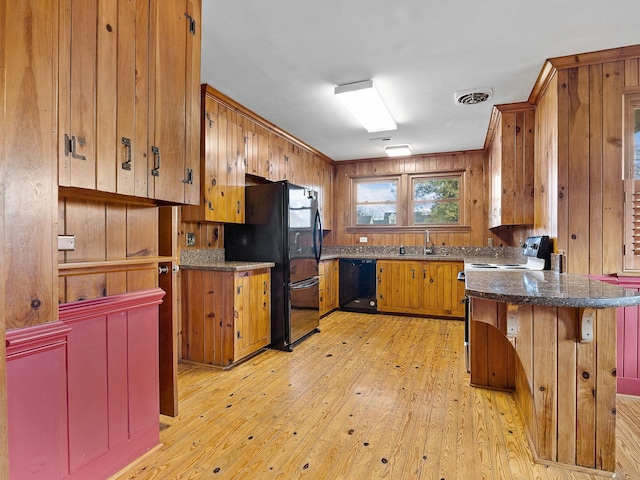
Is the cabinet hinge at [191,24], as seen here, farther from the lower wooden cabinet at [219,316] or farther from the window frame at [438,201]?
the window frame at [438,201]

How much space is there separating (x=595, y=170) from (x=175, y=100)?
2.71 meters

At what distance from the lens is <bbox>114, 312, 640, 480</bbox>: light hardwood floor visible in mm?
1629

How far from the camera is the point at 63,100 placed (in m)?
1.16

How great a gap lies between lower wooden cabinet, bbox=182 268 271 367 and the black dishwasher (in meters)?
2.23

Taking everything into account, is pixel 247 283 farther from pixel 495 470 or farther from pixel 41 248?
pixel 495 470

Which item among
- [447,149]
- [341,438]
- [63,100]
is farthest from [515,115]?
[63,100]

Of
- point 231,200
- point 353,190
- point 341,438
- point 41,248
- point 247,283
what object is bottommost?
point 341,438

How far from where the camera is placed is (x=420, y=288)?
471 centimetres

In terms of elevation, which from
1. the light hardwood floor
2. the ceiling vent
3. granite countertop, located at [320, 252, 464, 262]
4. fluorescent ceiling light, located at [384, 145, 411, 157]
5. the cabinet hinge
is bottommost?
the light hardwood floor

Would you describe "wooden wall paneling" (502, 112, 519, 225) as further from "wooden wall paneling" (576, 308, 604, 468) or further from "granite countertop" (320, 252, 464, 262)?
"wooden wall paneling" (576, 308, 604, 468)

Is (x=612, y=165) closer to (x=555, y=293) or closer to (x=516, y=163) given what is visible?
(x=516, y=163)

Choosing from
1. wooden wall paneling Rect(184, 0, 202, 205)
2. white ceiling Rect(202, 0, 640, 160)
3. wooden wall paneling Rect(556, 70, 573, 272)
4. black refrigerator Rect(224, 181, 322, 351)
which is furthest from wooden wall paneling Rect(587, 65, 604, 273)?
wooden wall paneling Rect(184, 0, 202, 205)

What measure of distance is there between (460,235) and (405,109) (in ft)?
8.19

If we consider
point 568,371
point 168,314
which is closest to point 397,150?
point 568,371
